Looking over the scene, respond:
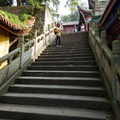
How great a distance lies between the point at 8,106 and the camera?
8.52ft

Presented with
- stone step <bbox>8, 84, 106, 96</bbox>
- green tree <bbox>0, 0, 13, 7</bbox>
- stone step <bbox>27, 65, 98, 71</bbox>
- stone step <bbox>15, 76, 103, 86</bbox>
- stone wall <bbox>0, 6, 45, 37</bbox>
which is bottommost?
stone step <bbox>8, 84, 106, 96</bbox>

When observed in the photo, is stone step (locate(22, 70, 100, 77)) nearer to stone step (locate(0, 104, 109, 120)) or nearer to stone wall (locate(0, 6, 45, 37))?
stone step (locate(0, 104, 109, 120))

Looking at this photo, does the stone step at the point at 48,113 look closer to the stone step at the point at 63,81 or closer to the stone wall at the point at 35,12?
the stone step at the point at 63,81

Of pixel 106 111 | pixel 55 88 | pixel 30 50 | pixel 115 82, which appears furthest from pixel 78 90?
pixel 30 50

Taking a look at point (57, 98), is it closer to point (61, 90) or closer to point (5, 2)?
point (61, 90)

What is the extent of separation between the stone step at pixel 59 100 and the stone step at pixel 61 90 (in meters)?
0.15

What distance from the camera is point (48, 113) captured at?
227 cm

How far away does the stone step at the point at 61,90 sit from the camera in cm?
277

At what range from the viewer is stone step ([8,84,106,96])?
109 inches

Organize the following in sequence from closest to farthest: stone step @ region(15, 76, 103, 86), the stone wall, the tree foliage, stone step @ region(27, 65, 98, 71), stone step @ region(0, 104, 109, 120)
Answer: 1. stone step @ region(0, 104, 109, 120)
2. stone step @ region(15, 76, 103, 86)
3. stone step @ region(27, 65, 98, 71)
4. the stone wall
5. the tree foliage

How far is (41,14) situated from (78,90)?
7.52 m

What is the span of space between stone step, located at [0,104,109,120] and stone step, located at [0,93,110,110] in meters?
0.12

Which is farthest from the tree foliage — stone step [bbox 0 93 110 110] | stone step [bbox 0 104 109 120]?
stone step [bbox 0 104 109 120]

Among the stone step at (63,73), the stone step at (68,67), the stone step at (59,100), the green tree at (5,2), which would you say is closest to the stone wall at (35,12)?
the green tree at (5,2)
